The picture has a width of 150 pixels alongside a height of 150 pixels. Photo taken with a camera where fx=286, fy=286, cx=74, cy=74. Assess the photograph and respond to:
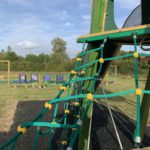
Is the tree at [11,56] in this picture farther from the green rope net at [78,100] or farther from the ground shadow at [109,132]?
the green rope net at [78,100]

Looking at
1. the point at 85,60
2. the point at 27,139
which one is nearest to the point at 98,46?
the point at 85,60

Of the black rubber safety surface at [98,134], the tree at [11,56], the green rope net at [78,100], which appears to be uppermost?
the tree at [11,56]

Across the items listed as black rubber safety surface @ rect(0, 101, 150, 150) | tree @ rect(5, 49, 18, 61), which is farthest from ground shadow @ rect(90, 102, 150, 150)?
tree @ rect(5, 49, 18, 61)

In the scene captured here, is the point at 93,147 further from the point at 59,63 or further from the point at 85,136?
the point at 59,63

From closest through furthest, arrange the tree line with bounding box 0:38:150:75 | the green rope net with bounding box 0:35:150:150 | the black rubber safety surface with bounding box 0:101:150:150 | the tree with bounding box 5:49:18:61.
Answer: the green rope net with bounding box 0:35:150:150 < the black rubber safety surface with bounding box 0:101:150:150 < the tree line with bounding box 0:38:150:75 < the tree with bounding box 5:49:18:61

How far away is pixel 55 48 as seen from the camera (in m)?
40.1

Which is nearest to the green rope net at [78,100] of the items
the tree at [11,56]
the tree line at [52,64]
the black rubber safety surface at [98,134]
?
the black rubber safety surface at [98,134]

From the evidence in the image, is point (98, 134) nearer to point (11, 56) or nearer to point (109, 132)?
point (109, 132)

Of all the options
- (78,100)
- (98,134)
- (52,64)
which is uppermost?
(52,64)

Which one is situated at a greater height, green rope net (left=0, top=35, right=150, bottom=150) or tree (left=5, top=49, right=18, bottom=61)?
tree (left=5, top=49, right=18, bottom=61)

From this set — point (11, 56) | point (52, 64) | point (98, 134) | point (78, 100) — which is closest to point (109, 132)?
point (98, 134)

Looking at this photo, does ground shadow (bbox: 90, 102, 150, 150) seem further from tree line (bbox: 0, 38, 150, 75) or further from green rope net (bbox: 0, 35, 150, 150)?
tree line (bbox: 0, 38, 150, 75)

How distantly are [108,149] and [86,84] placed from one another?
134 cm

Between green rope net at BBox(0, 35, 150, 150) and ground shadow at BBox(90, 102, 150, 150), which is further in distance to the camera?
ground shadow at BBox(90, 102, 150, 150)
